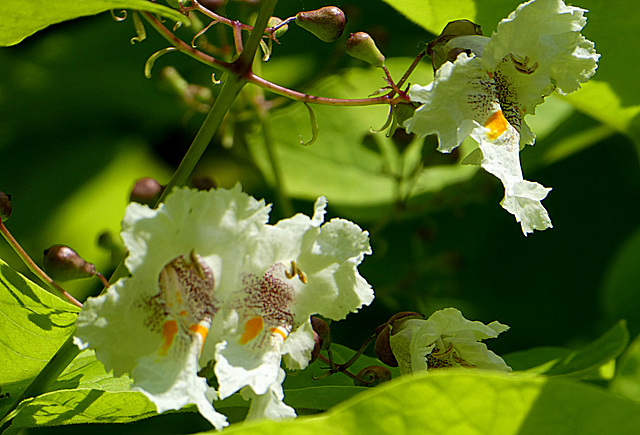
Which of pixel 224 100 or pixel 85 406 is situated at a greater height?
pixel 224 100

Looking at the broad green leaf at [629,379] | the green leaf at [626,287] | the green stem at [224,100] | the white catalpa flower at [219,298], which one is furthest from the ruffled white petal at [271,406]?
the green leaf at [626,287]

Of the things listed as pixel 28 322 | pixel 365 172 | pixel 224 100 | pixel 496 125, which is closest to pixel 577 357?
pixel 496 125

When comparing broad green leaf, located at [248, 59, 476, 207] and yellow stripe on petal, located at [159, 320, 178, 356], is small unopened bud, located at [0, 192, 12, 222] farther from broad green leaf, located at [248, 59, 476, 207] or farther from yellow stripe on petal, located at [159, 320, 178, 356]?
broad green leaf, located at [248, 59, 476, 207]

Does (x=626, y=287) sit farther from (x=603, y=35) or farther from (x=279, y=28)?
(x=279, y=28)

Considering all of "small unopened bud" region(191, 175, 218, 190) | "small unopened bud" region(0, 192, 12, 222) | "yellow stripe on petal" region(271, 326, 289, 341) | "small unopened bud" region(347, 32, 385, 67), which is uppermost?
"small unopened bud" region(347, 32, 385, 67)

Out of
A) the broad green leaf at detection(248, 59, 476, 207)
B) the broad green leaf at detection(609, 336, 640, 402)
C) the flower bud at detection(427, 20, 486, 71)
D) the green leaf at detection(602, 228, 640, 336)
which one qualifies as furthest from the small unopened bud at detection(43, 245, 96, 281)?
the green leaf at detection(602, 228, 640, 336)

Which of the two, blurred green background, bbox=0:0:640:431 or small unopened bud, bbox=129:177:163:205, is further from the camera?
blurred green background, bbox=0:0:640:431
